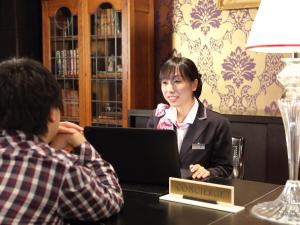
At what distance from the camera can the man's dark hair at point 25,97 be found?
1047 mm

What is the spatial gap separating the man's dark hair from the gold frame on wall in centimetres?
226

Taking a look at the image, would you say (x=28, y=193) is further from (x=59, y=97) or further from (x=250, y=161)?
(x=250, y=161)

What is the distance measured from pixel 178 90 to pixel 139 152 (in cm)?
70

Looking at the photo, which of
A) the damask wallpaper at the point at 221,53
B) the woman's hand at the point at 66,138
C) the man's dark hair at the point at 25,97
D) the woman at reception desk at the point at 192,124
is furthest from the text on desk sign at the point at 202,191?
the damask wallpaper at the point at 221,53

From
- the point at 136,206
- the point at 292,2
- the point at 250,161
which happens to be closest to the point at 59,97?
the point at 136,206

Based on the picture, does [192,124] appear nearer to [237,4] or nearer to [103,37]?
[237,4]

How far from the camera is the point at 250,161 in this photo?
271 centimetres

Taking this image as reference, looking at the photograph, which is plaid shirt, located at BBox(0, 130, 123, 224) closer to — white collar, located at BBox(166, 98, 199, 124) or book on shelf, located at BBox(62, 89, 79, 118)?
white collar, located at BBox(166, 98, 199, 124)

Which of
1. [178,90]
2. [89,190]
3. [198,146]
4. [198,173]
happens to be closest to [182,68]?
[178,90]

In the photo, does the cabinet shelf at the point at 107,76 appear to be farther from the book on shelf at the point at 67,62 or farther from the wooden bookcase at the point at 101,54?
the book on shelf at the point at 67,62

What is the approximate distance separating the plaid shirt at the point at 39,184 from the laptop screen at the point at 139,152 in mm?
383

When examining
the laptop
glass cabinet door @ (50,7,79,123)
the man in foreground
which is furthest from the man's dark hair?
glass cabinet door @ (50,7,79,123)

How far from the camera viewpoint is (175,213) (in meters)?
1.24

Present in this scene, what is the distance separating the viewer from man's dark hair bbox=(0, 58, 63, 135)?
1.05m
